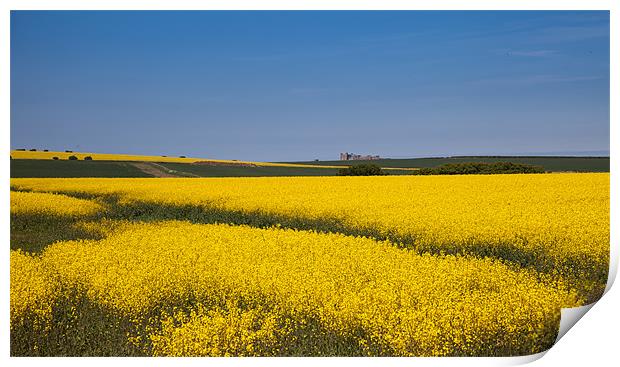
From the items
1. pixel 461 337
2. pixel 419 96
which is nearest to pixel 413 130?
pixel 419 96

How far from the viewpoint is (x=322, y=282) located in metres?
6.06

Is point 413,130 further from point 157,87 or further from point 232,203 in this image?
point 232,203

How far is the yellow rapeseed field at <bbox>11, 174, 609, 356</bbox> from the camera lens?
5.38 meters

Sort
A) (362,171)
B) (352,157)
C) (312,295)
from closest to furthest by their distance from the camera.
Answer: (312,295), (352,157), (362,171)

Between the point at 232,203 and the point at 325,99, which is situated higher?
the point at 325,99

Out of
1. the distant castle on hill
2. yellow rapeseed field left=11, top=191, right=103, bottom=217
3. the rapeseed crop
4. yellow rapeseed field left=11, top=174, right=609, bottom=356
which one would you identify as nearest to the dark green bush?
yellow rapeseed field left=11, top=174, right=609, bottom=356

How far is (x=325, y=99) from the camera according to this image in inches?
283

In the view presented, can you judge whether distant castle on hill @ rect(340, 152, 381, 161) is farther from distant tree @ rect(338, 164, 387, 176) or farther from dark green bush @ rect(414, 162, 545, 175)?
dark green bush @ rect(414, 162, 545, 175)

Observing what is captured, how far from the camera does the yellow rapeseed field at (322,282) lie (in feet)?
17.6

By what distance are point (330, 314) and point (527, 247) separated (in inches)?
121

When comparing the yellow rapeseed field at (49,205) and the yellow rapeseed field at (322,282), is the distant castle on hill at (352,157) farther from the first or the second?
the yellow rapeseed field at (49,205)
